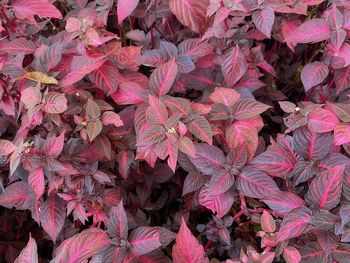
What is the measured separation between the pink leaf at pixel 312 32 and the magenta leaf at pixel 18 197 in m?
0.84

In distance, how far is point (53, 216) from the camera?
123 cm

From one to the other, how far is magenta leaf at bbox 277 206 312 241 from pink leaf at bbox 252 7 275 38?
0.47 metres

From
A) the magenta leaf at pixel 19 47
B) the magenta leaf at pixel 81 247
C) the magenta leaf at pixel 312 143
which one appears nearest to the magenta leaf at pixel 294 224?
the magenta leaf at pixel 312 143

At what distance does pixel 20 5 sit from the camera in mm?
1300

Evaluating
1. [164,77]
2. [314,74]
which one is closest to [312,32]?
[314,74]

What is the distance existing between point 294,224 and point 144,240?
35cm

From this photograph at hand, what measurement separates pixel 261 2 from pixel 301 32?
0.14 m

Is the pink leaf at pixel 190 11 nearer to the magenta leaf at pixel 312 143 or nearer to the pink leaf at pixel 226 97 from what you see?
the pink leaf at pixel 226 97

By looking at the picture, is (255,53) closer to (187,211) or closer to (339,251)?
(187,211)

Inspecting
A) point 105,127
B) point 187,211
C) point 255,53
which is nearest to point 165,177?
point 187,211

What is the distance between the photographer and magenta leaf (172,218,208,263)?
1.02 m

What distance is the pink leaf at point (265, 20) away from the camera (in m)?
1.21

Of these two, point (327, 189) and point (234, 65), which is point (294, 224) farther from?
point (234, 65)

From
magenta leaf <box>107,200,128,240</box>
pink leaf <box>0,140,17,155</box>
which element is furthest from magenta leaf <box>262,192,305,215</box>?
pink leaf <box>0,140,17,155</box>
